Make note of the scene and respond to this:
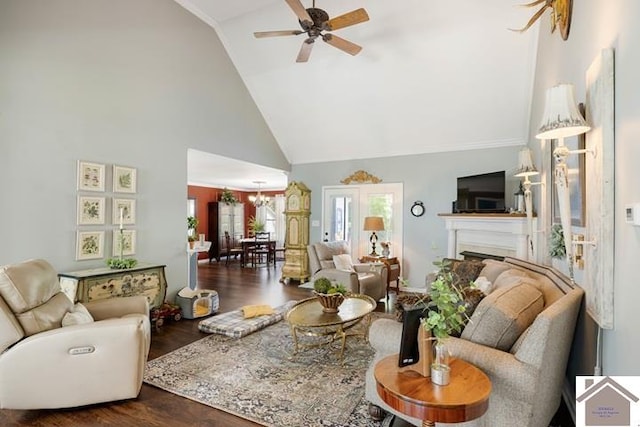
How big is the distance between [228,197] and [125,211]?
675 centimetres

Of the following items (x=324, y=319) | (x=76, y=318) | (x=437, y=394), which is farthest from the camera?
(x=324, y=319)

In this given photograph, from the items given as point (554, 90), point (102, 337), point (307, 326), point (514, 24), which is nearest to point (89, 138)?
point (102, 337)

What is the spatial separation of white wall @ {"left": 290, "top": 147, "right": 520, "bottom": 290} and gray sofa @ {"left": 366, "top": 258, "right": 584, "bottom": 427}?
387 cm

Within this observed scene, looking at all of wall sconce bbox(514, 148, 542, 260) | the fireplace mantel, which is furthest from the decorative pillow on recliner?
the fireplace mantel

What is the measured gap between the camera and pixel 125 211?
4.08 m

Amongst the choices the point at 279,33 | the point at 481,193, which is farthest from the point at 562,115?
the point at 481,193

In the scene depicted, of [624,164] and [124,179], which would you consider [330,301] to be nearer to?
[624,164]

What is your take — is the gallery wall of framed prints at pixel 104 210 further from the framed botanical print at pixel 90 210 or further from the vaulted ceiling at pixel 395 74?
the vaulted ceiling at pixel 395 74

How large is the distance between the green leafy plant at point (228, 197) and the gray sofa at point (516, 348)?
926 cm

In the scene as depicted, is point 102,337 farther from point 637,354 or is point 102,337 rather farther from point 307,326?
point 637,354

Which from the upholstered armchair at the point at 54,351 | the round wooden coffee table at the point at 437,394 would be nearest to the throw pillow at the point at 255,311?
the upholstered armchair at the point at 54,351

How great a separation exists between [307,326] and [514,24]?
4173mm

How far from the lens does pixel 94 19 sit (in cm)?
375

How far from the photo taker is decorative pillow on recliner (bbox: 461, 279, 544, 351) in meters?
1.81
